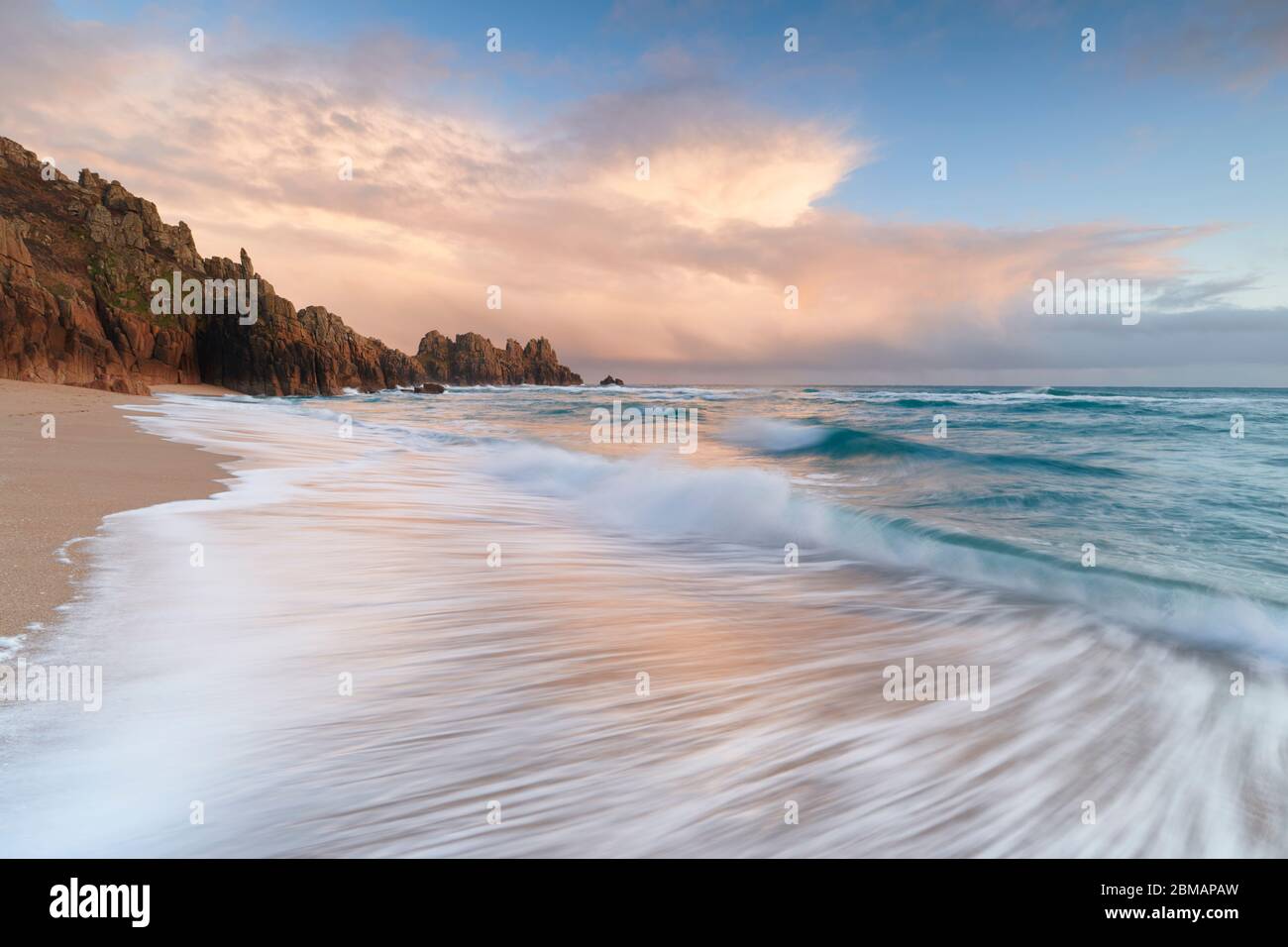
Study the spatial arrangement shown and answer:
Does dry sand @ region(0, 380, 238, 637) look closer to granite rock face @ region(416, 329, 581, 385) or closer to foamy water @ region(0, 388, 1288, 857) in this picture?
foamy water @ region(0, 388, 1288, 857)

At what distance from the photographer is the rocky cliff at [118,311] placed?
38.0 metres

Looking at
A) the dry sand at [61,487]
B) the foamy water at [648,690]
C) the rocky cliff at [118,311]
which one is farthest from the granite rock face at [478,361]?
the foamy water at [648,690]

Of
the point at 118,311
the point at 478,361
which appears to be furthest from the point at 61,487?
the point at 478,361

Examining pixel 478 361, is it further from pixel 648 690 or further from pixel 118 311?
pixel 648 690

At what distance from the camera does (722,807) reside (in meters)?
2.51

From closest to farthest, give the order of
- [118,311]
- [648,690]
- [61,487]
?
1. [648,690]
2. [61,487]
3. [118,311]

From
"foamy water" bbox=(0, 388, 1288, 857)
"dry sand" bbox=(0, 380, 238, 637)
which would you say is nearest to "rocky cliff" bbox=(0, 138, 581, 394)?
"dry sand" bbox=(0, 380, 238, 637)

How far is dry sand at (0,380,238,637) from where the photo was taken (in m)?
3.86

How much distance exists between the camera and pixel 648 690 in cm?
349

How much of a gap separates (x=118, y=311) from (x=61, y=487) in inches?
2331

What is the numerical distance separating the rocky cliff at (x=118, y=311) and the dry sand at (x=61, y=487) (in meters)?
34.2

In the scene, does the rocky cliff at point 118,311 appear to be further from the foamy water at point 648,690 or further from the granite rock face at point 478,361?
the granite rock face at point 478,361

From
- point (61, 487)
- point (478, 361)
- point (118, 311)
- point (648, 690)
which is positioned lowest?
point (648, 690)

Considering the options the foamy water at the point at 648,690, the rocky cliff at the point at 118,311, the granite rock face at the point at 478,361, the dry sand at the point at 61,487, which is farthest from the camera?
the granite rock face at the point at 478,361
